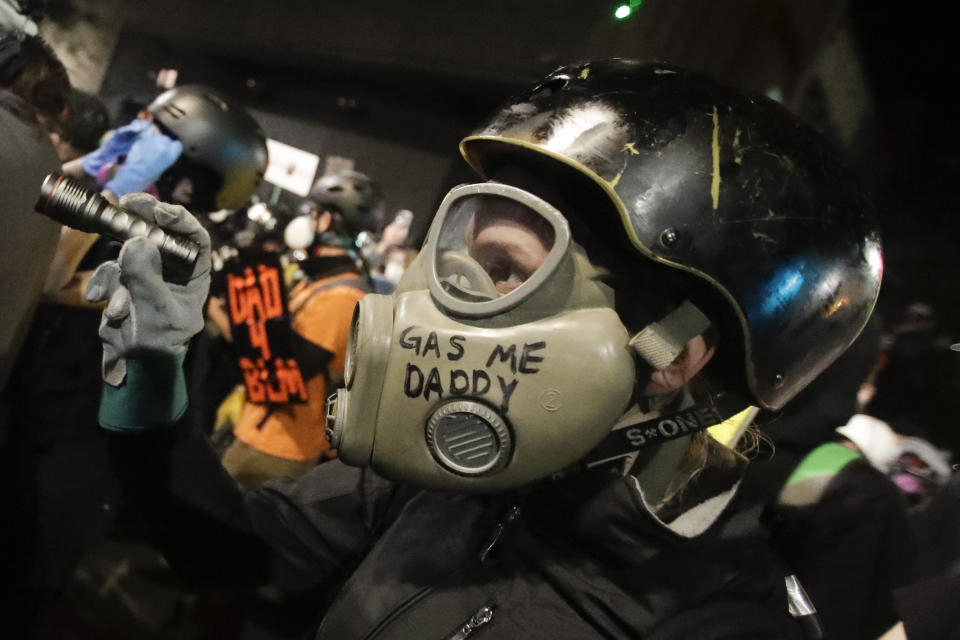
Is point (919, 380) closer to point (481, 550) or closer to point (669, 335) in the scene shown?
point (669, 335)

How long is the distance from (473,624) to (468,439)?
27 cm

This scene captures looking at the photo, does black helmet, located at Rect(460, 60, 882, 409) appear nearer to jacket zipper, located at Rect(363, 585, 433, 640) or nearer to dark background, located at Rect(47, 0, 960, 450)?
jacket zipper, located at Rect(363, 585, 433, 640)

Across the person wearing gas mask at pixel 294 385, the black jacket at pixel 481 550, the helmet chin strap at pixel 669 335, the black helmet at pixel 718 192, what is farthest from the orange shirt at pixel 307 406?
the helmet chin strap at pixel 669 335

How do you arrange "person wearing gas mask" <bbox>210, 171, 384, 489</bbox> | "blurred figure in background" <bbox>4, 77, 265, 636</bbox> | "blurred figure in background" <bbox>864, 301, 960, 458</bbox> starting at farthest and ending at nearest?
"person wearing gas mask" <bbox>210, 171, 384, 489</bbox> → "blurred figure in background" <bbox>864, 301, 960, 458</bbox> → "blurred figure in background" <bbox>4, 77, 265, 636</bbox>

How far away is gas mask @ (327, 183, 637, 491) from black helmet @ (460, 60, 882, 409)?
110 mm

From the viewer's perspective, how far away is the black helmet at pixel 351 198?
2.94 metres

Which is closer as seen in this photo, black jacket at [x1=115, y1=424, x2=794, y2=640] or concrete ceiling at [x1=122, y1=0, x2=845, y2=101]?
black jacket at [x1=115, y1=424, x2=794, y2=640]

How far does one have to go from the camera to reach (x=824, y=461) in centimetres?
137

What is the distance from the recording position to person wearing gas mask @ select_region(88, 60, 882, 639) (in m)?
0.79

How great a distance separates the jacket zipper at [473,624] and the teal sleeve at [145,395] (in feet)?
1.79

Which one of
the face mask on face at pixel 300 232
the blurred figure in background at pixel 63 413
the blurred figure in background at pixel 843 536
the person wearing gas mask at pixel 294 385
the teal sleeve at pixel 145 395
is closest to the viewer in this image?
the teal sleeve at pixel 145 395

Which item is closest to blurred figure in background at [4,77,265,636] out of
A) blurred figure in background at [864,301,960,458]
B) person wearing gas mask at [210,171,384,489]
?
person wearing gas mask at [210,171,384,489]

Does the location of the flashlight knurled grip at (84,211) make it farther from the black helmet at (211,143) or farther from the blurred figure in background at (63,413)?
the black helmet at (211,143)

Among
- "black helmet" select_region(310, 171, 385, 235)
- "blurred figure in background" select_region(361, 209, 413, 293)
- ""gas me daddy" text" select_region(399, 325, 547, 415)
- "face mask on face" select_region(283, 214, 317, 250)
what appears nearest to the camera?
""gas me daddy" text" select_region(399, 325, 547, 415)
